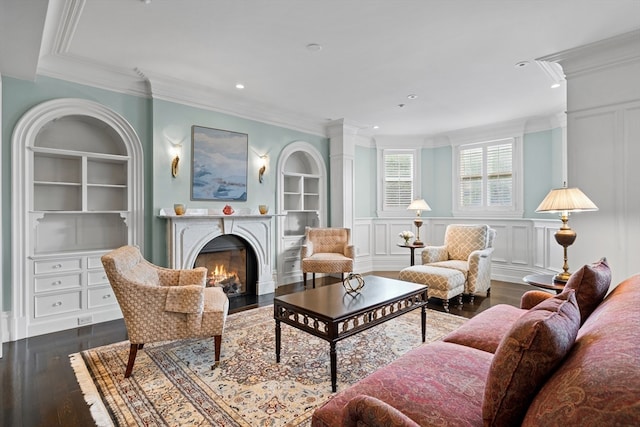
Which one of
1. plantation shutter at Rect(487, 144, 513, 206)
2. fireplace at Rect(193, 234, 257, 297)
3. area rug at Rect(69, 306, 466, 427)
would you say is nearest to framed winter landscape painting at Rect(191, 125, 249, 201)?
fireplace at Rect(193, 234, 257, 297)

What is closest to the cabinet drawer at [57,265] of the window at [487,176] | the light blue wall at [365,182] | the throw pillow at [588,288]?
the throw pillow at [588,288]

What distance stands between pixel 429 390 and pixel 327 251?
13.6 feet

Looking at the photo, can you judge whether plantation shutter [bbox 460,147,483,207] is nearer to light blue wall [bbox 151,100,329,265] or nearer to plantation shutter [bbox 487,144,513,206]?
plantation shutter [bbox 487,144,513,206]

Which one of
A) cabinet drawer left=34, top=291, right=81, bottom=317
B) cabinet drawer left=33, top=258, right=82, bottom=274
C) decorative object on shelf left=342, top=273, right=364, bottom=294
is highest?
cabinet drawer left=33, top=258, right=82, bottom=274

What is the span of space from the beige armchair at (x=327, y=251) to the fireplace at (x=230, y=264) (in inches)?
32.5

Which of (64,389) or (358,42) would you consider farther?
(358,42)

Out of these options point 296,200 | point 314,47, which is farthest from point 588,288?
point 296,200

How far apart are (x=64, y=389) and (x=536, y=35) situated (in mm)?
4687

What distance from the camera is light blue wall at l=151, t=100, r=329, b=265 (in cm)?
398

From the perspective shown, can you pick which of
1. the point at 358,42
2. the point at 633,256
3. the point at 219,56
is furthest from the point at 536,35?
the point at 219,56

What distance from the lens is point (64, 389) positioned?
7.39 ft

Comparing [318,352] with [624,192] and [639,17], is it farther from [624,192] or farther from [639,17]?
[639,17]

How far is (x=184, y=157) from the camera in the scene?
13.8 feet

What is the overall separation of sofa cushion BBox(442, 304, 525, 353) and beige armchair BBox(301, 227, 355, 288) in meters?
2.77
